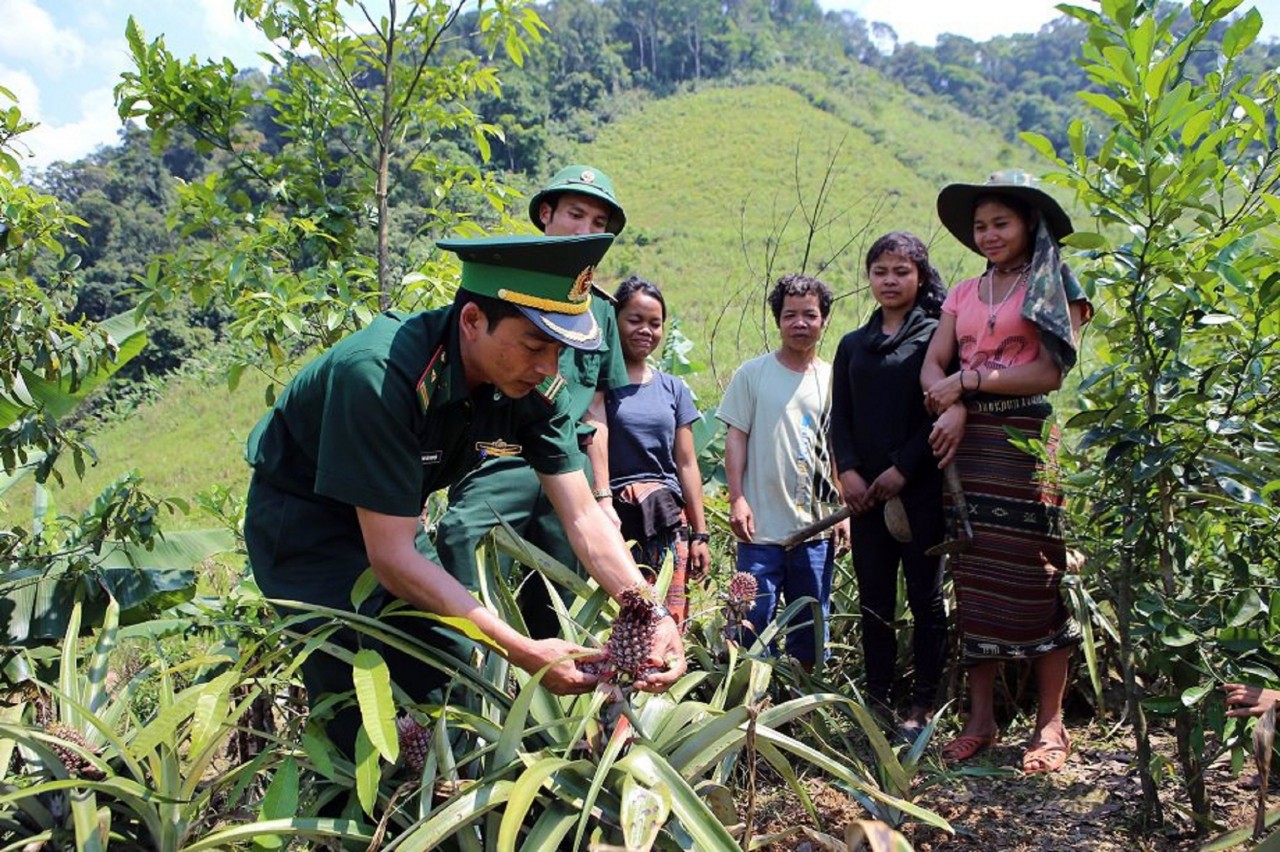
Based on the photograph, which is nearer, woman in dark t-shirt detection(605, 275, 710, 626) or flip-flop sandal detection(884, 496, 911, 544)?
flip-flop sandal detection(884, 496, 911, 544)

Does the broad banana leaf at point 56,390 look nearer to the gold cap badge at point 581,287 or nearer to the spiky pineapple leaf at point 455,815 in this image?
the gold cap badge at point 581,287

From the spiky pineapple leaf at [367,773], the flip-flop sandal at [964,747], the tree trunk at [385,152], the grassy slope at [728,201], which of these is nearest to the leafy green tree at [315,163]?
the tree trunk at [385,152]

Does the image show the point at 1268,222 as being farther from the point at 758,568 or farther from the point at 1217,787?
the point at 758,568

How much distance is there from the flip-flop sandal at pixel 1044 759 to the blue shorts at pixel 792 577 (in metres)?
0.90

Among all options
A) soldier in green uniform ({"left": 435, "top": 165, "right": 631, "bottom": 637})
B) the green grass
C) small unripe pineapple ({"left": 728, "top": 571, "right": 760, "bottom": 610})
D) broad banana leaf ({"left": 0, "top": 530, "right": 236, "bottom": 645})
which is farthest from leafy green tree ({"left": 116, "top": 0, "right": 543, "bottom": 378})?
the green grass

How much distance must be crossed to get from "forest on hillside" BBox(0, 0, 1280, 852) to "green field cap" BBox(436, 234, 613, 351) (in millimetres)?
643

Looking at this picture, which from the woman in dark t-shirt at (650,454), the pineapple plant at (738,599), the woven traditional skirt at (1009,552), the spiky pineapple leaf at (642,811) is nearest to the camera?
the spiky pineapple leaf at (642,811)

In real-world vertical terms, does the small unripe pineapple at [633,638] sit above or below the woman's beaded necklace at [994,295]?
below

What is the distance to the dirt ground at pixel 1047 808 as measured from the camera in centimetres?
255

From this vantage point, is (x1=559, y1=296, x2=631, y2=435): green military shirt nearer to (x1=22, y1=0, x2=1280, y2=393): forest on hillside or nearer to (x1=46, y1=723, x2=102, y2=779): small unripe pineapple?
(x1=22, y1=0, x2=1280, y2=393): forest on hillside

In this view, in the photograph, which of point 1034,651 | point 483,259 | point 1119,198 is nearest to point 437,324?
point 483,259

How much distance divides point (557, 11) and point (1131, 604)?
84821 millimetres

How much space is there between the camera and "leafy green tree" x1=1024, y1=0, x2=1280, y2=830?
219 centimetres

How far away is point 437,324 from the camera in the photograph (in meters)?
2.28
